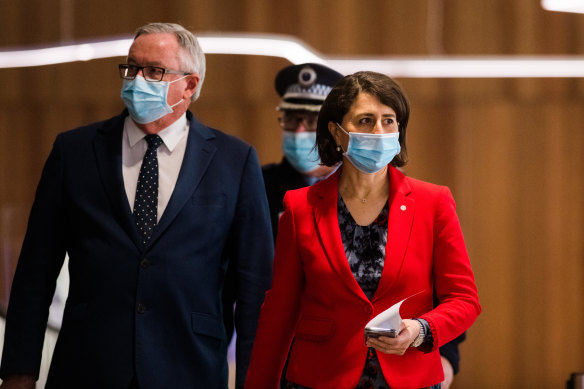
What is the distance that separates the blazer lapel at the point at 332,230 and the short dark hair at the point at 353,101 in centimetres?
8

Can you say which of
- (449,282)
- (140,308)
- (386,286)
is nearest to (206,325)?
(140,308)

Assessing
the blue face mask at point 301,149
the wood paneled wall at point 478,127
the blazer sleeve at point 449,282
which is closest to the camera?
the blazer sleeve at point 449,282

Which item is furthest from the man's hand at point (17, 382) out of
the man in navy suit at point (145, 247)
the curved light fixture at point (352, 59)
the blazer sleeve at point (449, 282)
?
the curved light fixture at point (352, 59)

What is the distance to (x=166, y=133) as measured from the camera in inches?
83.8

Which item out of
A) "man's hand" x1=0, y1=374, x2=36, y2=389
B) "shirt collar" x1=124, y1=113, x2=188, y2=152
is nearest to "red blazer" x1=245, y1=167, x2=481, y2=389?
"shirt collar" x1=124, y1=113, x2=188, y2=152

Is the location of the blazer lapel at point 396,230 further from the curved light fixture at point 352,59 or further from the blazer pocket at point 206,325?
the curved light fixture at point 352,59

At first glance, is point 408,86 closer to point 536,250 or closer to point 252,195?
point 536,250

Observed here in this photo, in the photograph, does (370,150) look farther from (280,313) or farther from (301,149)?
(301,149)

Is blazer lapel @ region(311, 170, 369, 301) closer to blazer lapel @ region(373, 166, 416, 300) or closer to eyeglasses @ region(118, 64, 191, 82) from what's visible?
blazer lapel @ region(373, 166, 416, 300)

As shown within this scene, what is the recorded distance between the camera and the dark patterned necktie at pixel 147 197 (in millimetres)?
1984

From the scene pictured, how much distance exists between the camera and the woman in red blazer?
1635mm

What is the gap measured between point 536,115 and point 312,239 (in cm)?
360

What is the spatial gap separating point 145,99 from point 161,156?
17cm

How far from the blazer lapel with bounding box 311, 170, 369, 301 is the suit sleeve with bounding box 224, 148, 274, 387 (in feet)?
1.01
